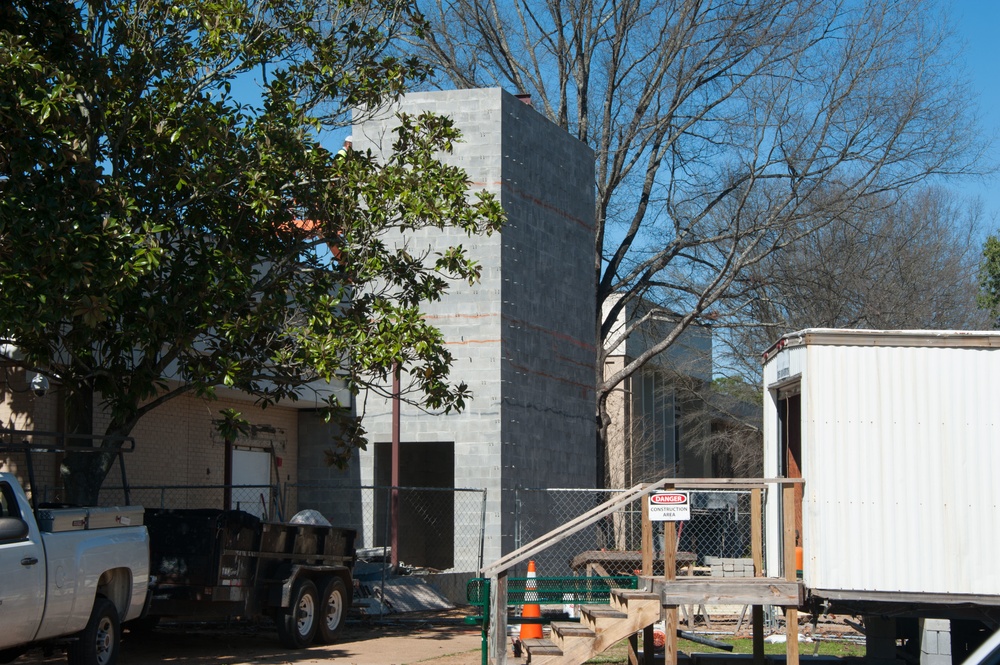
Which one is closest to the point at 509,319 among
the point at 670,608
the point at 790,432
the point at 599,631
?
the point at 790,432

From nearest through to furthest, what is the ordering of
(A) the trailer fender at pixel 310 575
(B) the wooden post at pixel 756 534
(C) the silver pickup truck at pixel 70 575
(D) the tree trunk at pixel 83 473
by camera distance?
1. (C) the silver pickup truck at pixel 70 575
2. (B) the wooden post at pixel 756 534
3. (D) the tree trunk at pixel 83 473
4. (A) the trailer fender at pixel 310 575

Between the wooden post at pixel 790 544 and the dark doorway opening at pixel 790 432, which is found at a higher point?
the dark doorway opening at pixel 790 432

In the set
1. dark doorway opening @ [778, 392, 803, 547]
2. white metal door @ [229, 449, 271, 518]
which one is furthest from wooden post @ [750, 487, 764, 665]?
white metal door @ [229, 449, 271, 518]

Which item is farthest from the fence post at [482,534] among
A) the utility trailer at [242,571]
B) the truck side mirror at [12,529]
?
the truck side mirror at [12,529]

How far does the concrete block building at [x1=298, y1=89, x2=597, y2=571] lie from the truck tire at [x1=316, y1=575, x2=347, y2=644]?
536 centimetres

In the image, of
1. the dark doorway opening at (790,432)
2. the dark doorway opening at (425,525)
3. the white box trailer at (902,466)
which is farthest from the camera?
the dark doorway opening at (425,525)

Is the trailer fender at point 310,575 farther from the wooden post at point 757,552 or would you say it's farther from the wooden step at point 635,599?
the wooden post at point 757,552

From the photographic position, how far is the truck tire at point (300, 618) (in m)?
13.6

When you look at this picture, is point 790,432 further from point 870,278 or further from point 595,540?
point 870,278

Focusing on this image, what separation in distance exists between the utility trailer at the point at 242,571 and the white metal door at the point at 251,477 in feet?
23.2

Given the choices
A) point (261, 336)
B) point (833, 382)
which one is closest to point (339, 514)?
point (261, 336)

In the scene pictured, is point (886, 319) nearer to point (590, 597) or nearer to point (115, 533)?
point (590, 597)

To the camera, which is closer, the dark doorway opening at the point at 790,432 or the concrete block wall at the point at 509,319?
the dark doorway opening at the point at 790,432

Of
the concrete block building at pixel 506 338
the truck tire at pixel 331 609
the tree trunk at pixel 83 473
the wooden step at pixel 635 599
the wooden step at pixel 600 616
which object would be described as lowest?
the truck tire at pixel 331 609
